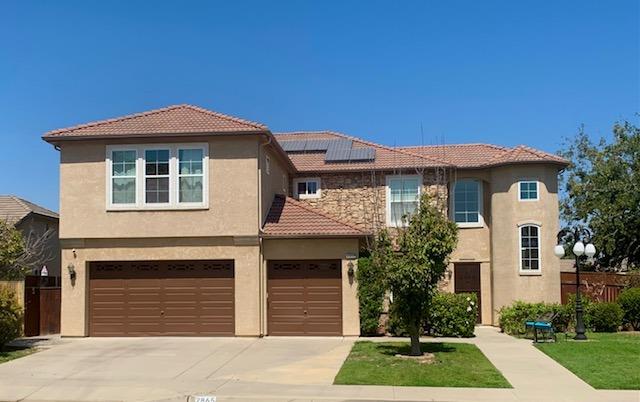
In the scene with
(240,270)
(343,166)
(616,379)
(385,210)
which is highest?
(343,166)

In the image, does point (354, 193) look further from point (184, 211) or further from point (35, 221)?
point (35, 221)

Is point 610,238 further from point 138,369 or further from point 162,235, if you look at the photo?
point 138,369

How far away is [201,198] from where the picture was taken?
822 inches

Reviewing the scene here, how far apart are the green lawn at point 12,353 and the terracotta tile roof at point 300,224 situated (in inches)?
287

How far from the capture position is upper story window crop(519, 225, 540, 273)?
933 inches

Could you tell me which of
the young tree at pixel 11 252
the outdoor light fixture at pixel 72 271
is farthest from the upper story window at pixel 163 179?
the young tree at pixel 11 252

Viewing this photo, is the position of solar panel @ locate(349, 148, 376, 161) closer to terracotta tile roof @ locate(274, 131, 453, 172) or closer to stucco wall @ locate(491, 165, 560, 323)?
terracotta tile roof @ locate(274, 131, 453, 172)

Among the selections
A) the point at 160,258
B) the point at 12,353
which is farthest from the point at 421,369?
the point at 12,353

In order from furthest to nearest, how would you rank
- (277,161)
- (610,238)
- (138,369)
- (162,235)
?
1. (610,238)
2. (277,161)
3. (162,235)
4. (138,369)

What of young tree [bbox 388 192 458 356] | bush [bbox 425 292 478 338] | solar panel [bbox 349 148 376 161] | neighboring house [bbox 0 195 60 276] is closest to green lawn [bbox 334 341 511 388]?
young tree [bbox 388 192 458 356]

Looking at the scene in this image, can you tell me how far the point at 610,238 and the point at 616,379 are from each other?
24200 mm

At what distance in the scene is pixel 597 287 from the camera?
25688mm

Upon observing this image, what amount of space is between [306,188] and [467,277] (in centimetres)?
684

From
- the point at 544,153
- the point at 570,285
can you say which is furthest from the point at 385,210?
the point at 570,285
